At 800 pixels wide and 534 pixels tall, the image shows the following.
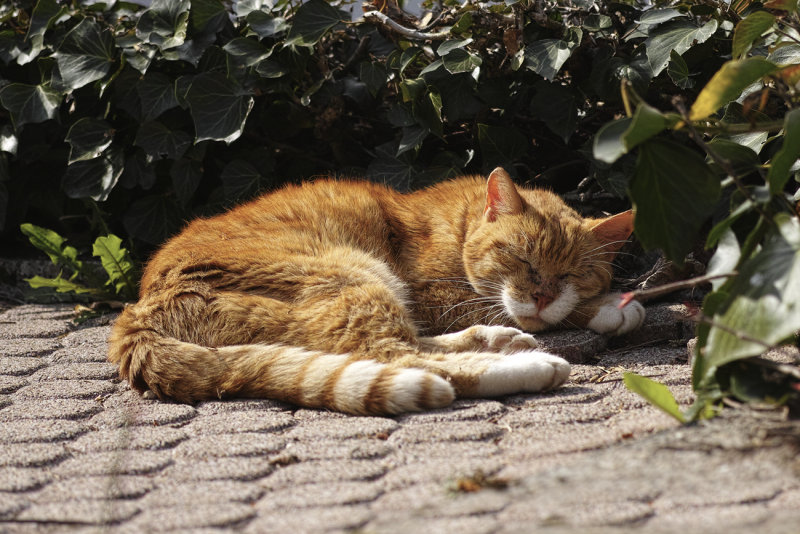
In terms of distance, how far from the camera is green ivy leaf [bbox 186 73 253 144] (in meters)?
4.71

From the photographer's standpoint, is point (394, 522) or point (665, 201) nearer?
point (394, 522)

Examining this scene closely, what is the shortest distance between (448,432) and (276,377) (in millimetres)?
798

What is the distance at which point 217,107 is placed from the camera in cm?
479

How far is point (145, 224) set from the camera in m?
5.28

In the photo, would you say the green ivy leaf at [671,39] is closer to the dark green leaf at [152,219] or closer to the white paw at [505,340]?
the white paw at [505,340]

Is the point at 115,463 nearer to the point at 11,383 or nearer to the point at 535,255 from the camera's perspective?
the point at 11,383

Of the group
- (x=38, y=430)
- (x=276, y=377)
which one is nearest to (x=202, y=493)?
(x=276, y=377)

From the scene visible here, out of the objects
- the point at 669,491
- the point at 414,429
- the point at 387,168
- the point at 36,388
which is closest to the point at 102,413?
the point at 36,388

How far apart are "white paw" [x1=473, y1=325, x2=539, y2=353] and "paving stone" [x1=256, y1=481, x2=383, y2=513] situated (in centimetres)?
152

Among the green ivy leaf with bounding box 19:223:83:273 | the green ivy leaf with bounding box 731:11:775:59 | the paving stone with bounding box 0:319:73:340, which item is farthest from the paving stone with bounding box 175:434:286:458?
the green ivy leaf with bounding box 19:223:83:273

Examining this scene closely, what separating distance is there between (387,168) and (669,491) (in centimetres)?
345

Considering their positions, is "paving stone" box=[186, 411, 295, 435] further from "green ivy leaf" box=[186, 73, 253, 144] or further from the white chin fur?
"green ivy leaf" box=[186, 73, 253, 144]

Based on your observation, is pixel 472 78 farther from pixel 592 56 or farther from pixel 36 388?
pixel 36 388

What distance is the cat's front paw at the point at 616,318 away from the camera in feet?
12.6
